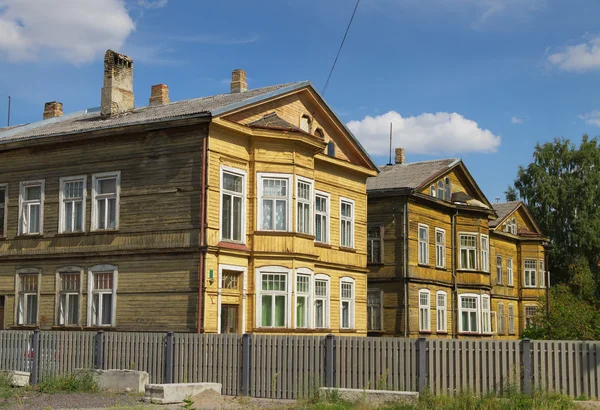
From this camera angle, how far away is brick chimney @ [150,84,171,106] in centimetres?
2980

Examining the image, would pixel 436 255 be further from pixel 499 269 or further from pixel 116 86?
pixel 116 86

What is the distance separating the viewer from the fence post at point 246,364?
1873 cm

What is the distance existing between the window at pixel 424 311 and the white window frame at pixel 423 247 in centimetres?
135

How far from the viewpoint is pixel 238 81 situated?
29094mm

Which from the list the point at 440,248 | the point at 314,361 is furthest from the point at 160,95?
the point at 440,248

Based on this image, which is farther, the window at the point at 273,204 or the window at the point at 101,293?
the window at the point at 273,204

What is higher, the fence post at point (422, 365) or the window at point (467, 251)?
the window at point (467, 251)

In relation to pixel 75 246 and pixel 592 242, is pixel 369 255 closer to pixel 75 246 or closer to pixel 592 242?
pixel 75 246

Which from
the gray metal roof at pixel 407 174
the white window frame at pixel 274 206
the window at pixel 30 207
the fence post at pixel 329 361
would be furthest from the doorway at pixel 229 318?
the gray metal roof at pixel 407 174

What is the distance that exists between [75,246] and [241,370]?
29.9 feet

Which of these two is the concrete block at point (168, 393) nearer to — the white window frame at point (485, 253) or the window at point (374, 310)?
the window at point (374, 310)

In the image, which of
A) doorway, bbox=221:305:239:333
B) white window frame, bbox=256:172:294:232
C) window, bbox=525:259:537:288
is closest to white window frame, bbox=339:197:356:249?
white window frame, bbox=256:172:294:232

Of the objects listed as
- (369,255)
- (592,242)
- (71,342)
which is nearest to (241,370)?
(71,342)

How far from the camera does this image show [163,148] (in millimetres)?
24156
